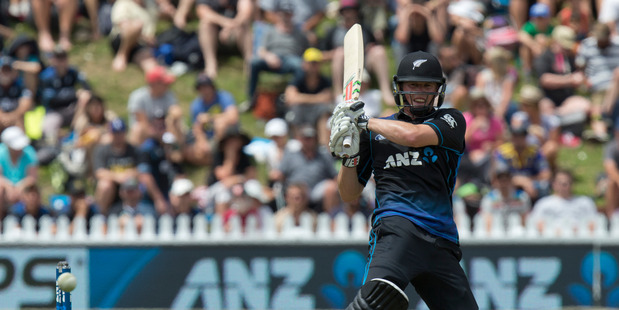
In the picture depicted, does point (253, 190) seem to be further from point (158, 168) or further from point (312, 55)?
point (312, 55)

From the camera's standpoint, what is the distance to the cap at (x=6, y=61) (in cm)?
1218

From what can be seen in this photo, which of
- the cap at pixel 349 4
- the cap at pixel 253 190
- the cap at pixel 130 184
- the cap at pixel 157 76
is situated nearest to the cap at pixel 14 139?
the cap at pixel 130 184

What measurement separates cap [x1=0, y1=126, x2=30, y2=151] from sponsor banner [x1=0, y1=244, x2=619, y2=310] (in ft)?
5.64

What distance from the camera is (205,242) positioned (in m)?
9.86

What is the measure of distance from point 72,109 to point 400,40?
4407mm

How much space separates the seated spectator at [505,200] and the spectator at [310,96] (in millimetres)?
2310

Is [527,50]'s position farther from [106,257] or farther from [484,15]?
[106,257]

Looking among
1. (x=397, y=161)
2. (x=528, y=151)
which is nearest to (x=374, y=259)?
(x=397, y=161)

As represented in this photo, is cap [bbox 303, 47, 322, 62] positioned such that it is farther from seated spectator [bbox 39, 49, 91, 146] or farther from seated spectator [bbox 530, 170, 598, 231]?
seated spectator [bbox 530, 170, 598, 231]

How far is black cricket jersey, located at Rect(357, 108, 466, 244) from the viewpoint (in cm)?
513

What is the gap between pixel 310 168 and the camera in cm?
1089

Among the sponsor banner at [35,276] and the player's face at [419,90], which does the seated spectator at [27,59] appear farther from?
the player's face at [419,90]

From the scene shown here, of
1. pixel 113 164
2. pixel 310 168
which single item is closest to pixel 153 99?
pixel 113 164

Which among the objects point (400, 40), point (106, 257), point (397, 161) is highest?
point (400, 40)
